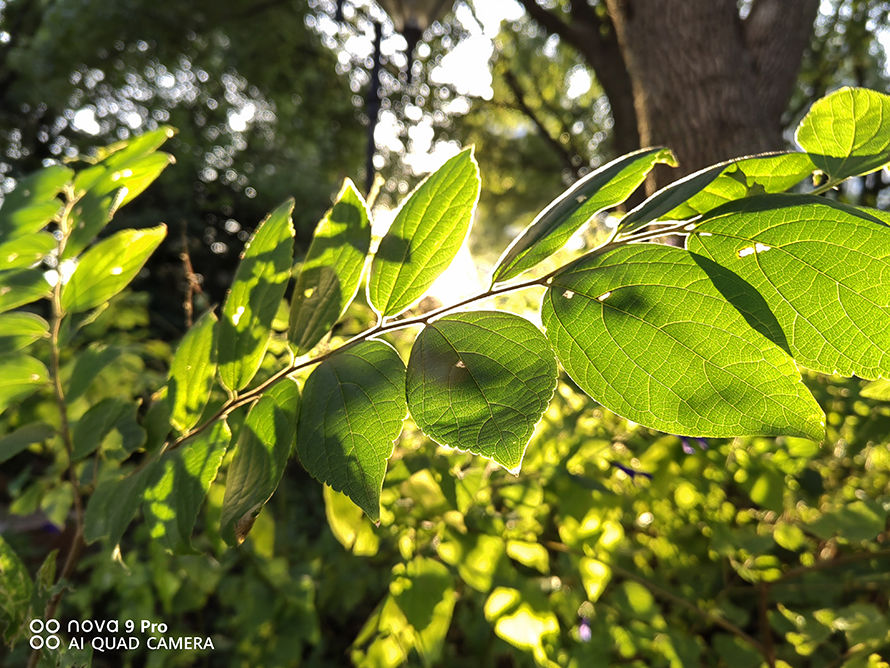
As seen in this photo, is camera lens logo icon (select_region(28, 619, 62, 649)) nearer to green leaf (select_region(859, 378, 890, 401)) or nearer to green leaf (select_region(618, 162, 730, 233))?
green leaf (select_region(618, 162, 730, 233))

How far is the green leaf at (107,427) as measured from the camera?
0.61m

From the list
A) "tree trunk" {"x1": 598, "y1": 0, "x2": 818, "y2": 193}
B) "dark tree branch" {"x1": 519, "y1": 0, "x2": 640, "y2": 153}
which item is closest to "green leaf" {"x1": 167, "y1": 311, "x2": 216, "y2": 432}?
"tree trunk" {"x1": 598, "y1": 0, "x2": 818, "y2": 193}

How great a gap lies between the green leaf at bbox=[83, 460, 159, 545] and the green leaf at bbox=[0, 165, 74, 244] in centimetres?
31

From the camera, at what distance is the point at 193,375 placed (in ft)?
1.75

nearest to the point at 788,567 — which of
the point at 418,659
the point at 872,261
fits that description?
the point at 418,659

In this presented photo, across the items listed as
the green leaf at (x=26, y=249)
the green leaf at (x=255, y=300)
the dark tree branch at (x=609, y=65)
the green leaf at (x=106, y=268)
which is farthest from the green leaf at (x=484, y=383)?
the dark tree branch at (x=609, y=65)

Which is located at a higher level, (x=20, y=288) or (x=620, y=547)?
(x=20, y=288)

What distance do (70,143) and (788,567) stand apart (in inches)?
429

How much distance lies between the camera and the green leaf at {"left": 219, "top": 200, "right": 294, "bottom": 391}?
1.47 ft

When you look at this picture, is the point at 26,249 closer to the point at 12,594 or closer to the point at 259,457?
the point at 12,594

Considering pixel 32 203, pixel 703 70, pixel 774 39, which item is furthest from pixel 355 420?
pixel 774 39

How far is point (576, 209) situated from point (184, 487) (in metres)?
0.32

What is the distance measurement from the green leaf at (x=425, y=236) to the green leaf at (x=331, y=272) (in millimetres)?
18

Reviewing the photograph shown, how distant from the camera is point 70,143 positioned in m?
9.41
